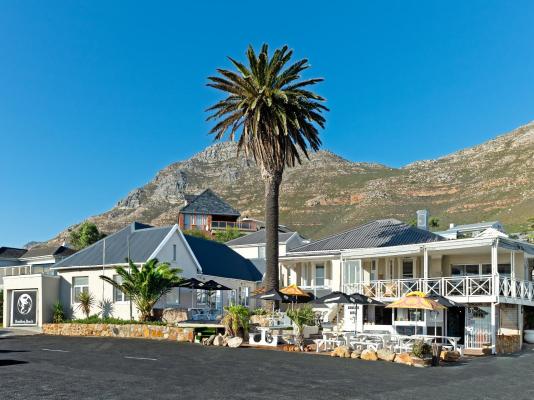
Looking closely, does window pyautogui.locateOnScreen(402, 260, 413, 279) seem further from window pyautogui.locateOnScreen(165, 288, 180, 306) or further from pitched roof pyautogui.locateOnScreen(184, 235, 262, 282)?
window pyautogui.locateOnScreen(165, 288, 180, 306)

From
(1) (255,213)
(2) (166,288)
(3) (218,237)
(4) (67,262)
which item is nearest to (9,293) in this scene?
(4) (67,262)

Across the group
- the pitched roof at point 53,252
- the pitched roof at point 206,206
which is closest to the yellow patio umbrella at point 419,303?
the pitched roof at point 53,252

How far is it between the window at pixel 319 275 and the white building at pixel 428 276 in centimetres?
7

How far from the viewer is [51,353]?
24.3 metres

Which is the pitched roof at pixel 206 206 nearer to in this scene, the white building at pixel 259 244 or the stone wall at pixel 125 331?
the white building at pixel 259 244

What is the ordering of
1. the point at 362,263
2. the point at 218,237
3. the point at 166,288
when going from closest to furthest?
the point at 166,288, the point at 362,263, the point at 218,237

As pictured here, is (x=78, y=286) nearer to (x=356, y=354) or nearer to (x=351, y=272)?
(x=351, y=272)

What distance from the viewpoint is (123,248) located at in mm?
41969

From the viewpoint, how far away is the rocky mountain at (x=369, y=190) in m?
106

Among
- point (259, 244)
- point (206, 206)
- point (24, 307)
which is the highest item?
point (206, 206)

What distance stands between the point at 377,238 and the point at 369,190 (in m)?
92.8

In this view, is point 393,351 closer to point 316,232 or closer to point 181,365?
point 181,365

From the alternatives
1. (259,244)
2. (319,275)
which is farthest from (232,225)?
(319,275)

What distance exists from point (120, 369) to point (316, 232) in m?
100
